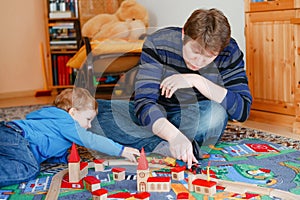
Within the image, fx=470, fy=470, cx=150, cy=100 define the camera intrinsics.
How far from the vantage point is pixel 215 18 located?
146cm

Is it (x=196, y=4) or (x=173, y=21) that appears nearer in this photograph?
(x=196, y=4)

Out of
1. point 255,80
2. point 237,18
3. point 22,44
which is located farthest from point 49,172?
point 22,44

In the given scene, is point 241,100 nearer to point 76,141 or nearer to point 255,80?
point 76,141

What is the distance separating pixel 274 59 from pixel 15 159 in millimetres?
1389

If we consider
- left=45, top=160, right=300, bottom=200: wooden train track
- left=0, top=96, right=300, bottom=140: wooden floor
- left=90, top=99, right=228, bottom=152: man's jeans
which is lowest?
left=0, top=96, right=300, bottom=140: wooden floor

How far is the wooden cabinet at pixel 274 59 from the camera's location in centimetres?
218

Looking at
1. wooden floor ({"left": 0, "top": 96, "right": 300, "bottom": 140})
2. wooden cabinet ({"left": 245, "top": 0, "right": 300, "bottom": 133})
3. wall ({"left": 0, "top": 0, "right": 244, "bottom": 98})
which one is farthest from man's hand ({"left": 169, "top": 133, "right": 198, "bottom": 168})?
wall ({"left": 0, "top": 0, "right": 244, "bottom": 98})

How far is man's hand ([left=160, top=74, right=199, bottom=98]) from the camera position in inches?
59.3

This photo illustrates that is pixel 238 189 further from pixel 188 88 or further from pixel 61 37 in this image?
pixel 61 37

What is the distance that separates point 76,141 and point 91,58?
164 cm

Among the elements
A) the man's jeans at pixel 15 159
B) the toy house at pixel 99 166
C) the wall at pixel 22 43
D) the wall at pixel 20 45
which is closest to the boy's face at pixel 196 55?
the toy house at pixel 99 166

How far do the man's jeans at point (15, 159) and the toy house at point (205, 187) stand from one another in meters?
0.56

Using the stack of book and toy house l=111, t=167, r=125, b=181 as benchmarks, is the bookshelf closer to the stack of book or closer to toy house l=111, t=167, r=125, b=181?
the stack of book

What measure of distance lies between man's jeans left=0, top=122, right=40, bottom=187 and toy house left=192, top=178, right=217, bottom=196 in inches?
21.9
